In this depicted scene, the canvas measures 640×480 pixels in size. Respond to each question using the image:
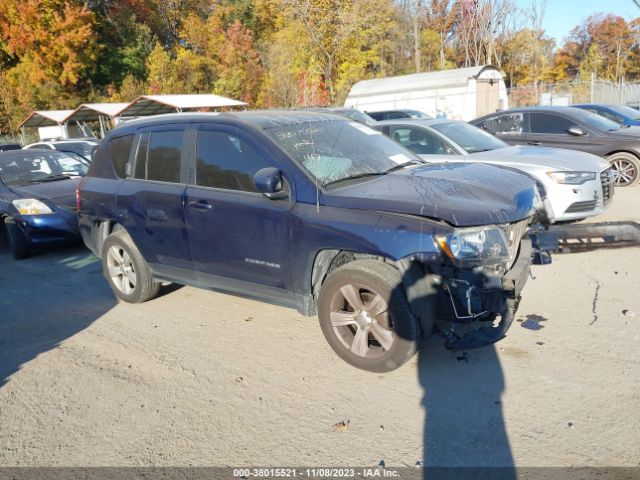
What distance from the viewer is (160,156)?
16.4 feet

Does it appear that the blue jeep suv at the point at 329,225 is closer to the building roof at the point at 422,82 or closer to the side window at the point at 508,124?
the side window at the point at 508,124

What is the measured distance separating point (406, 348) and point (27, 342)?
3.43m

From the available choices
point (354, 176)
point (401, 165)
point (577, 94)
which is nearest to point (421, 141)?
point (401, 165)

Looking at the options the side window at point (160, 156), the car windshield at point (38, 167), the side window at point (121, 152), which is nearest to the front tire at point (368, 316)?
the side window at point (160, 156)

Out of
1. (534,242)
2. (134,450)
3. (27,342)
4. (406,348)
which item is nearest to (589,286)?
(534,242)

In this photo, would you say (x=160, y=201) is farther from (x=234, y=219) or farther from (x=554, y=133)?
(x=554, y=133)

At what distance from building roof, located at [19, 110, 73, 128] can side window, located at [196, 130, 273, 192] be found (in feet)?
93.8

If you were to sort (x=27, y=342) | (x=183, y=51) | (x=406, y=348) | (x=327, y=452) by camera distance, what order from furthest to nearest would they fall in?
(x=183, y=51), (x=27, y=342), (x=406, y=348), (x=327, y=452)

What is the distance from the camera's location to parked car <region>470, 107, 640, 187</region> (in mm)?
9602

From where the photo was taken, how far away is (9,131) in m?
40.5

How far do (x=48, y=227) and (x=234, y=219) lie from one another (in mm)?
4630

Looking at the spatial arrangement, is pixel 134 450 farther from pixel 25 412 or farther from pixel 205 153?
pixel 205 153

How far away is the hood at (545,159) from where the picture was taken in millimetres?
6918

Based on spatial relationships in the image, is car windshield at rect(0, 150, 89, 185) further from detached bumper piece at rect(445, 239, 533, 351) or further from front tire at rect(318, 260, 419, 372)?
detached bumper piece at rect(445, 239, 533, 351)
